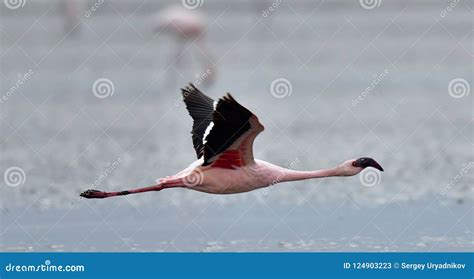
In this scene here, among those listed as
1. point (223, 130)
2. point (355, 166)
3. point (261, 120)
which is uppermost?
point (261, 120)

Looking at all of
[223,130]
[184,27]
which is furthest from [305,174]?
[184,27]

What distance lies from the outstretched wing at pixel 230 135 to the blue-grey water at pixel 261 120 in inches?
29.7

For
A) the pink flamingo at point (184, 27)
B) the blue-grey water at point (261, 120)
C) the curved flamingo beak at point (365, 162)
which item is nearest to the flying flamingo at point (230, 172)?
the curved flamingo beak at point (365, 162)

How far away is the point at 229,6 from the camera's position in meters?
23.7

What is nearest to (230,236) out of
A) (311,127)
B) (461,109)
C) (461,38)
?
(311,127)

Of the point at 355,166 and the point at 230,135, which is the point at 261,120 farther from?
the point at 230,135

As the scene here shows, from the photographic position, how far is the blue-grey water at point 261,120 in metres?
10.4

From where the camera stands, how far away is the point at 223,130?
8.89 metres

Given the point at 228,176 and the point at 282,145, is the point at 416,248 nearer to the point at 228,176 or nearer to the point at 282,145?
the point at 228,176

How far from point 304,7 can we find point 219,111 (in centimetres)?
1568

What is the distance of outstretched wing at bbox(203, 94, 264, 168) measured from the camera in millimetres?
8531

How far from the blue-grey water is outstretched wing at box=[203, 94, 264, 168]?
0.76 m

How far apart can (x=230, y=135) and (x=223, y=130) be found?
0.15m

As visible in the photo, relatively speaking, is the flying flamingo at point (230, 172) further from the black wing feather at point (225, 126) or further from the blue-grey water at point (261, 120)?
the blue-grey water at point (261, 120)
